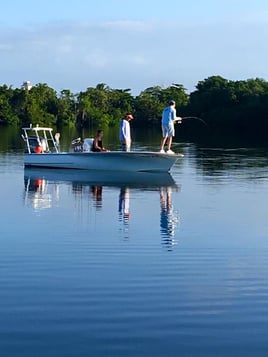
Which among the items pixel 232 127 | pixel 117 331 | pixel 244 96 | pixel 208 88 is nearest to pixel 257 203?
pixel 117 331

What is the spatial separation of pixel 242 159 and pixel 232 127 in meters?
61.5

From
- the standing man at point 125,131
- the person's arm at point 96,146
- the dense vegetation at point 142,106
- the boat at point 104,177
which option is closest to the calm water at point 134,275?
the boat at point 104,177

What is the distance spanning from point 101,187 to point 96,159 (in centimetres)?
471

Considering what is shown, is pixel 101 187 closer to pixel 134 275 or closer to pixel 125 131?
pixel 125 131

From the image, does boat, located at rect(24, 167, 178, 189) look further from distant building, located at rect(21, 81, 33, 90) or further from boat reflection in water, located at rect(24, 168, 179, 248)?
distant building, located at rect(21, 81, 33, 90)

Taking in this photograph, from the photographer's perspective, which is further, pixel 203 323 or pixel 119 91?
pixel 119 91

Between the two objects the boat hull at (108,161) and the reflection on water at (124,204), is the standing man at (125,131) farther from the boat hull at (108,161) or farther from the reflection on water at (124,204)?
the reflection on water at (124,204)

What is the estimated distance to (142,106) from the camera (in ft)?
399

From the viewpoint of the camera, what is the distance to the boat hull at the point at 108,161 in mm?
23250

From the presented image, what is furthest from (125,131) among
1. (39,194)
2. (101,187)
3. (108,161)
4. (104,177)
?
(39,194)

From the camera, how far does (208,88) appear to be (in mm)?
110875

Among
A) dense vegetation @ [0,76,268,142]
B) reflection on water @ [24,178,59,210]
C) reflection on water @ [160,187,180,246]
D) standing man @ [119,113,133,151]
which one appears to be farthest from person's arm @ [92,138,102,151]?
dense vegetation @ [0,76,268,142]

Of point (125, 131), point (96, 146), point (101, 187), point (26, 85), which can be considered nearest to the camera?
point (101, 187)

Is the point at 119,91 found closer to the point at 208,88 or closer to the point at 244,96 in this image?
the point at 208,88
